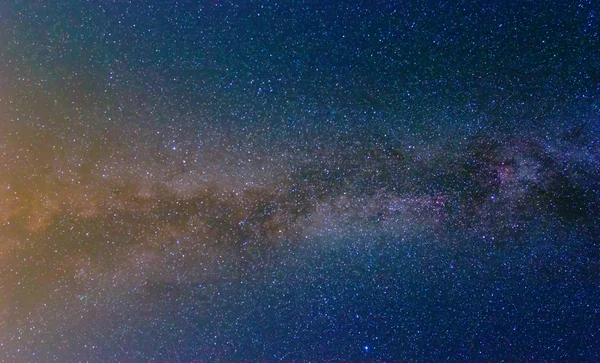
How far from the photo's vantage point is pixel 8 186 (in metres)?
2.26

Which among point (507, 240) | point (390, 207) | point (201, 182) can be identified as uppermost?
point (201, 182)

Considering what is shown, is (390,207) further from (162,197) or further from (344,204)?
(162,197)

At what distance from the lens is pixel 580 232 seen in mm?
2273

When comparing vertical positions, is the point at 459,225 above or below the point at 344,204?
below

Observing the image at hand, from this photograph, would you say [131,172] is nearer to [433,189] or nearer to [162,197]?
[162,197]

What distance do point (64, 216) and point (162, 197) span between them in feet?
2.27

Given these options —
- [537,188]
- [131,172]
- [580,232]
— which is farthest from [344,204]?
[580,232]

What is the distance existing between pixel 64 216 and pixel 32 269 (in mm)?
460

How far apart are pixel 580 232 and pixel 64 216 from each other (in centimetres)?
354

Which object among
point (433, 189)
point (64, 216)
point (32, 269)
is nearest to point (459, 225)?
point (433, 189)

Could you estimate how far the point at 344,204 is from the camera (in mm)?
2244

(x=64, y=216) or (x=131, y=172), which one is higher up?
(x=131, y=172)

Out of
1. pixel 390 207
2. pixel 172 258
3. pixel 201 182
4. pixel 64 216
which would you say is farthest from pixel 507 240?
pixel 64 216

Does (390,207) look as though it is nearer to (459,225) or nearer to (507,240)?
(459,225)
